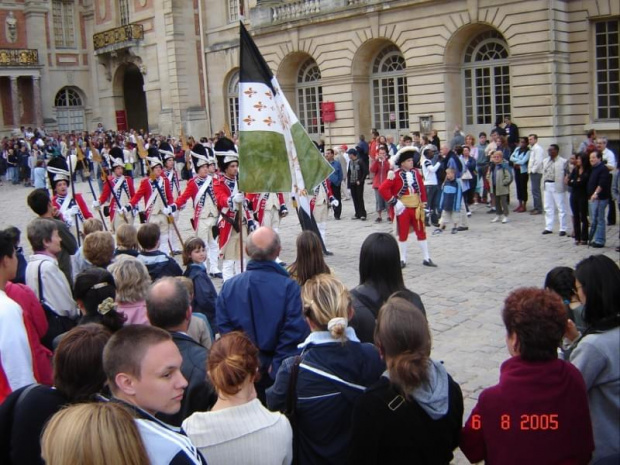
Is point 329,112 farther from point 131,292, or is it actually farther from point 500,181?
point 131,292

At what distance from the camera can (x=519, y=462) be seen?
2.93 metres

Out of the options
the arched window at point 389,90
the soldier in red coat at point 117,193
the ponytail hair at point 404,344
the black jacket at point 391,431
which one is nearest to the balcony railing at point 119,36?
the arched window at point 389,90

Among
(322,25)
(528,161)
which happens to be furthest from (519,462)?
(322,25)

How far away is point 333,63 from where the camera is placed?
27406 mm

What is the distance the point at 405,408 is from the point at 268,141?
146 inches

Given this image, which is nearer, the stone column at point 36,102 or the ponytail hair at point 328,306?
the ponytail hair at point 328,306

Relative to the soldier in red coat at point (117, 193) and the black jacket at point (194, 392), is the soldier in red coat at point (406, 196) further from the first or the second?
the black jacket at point (194, 392)

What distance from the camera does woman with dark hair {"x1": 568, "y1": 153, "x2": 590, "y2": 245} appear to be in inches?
475

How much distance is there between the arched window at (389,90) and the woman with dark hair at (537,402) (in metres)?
24.3

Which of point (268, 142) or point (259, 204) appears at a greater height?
point (268, 142)

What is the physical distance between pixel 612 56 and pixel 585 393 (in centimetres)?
2093

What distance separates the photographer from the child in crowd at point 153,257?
6.20 metres

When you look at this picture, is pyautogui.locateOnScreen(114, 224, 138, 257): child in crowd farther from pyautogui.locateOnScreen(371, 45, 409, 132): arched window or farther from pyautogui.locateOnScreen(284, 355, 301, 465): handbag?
pyautogui.locateOnScreen(371, 45, 409, 132): arched window
